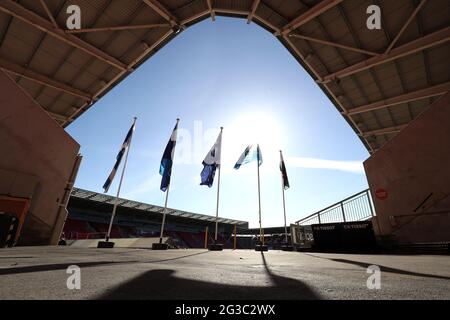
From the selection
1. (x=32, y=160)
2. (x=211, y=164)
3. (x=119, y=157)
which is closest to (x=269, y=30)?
(x=211, y=164)

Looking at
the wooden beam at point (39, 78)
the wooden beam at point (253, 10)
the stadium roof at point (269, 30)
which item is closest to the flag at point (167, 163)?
the stadium roof at point (269, 30)

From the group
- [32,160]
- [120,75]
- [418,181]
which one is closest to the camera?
[32,160]

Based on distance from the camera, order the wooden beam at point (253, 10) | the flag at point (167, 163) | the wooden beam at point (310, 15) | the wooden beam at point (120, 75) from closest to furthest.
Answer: the wooden beam at point (310, 15), the wooden beam at point (253, 10), the wooden beam at point (120, 75), the flag at point (167, 163)

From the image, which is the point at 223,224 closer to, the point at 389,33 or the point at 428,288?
the point at 389,33

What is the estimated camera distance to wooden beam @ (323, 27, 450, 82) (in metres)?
9.92

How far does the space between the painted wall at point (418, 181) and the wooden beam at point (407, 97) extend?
4.64 m

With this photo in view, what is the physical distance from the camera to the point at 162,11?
9.73m

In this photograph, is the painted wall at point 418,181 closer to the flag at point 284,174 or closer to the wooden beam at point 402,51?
the wooden beam at point 402,51

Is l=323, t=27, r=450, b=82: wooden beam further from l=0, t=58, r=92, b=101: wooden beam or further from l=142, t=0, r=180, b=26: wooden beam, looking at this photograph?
l=0, t=58, r=92, b=101: wooden beam

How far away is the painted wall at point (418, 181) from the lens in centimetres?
875

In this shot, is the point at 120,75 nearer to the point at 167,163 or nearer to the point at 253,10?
the point at 167,163

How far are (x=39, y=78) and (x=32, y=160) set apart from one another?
19.5 feet
